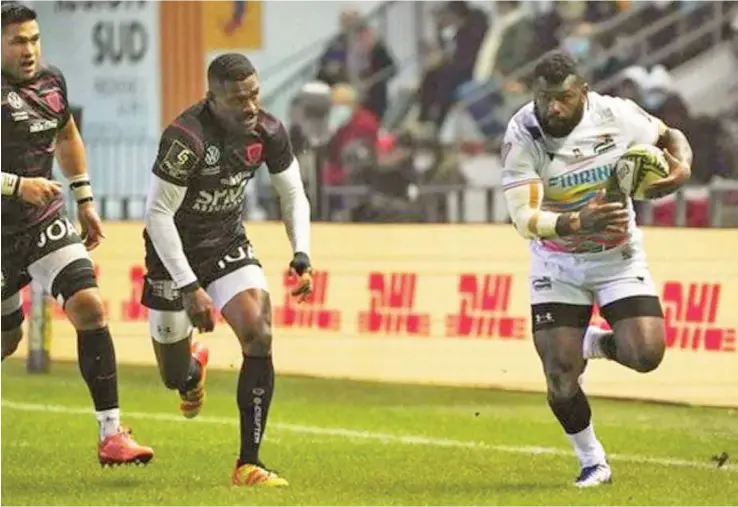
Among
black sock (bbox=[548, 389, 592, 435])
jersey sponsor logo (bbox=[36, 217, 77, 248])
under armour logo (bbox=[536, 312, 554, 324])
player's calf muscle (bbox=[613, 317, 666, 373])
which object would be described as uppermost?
jersey sponsor logo (bbox=[36, 217, 77, 248])

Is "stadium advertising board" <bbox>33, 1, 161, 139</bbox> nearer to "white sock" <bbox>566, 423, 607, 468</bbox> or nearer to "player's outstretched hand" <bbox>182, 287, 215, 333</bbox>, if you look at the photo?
"player's outstretched hand" <bbox>182, 287, 215, 333</bbox>

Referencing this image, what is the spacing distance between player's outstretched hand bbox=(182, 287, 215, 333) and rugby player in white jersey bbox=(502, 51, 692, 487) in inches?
59.5

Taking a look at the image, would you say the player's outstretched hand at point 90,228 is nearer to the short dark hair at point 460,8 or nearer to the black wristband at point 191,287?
the black wristband at point 191,287

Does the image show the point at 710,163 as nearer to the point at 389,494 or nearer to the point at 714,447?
the point at 714,447

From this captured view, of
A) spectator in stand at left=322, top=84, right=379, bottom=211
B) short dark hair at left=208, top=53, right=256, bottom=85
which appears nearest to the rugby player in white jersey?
short dark hair at left=208, top=53, right=256, bottom=85

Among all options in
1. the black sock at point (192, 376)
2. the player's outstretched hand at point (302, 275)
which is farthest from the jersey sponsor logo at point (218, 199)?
the black sock at point (192, 376)

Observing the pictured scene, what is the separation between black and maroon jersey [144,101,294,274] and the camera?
9.42m

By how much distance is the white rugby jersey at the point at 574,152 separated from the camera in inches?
376

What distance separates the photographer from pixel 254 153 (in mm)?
9617

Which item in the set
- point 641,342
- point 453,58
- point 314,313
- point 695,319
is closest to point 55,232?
point 641,342

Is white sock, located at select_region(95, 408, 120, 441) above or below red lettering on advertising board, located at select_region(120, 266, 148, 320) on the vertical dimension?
above

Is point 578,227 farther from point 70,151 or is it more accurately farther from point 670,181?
point 70,151

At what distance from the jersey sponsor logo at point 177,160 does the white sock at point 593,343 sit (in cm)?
219

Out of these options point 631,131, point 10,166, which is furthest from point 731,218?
point 10,166
